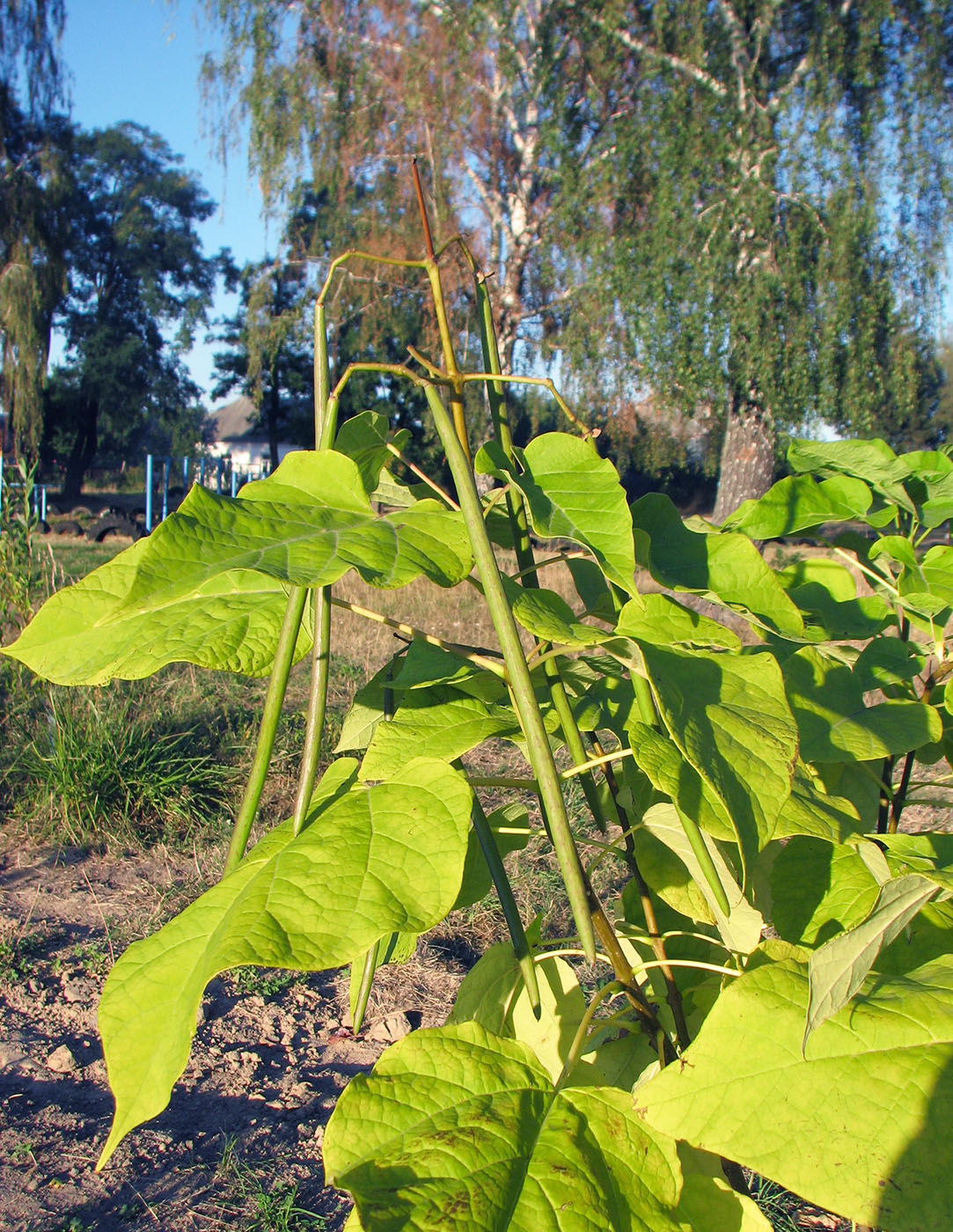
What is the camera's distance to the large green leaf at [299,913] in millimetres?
310

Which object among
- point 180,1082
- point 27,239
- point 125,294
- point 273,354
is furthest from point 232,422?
point 180,1082

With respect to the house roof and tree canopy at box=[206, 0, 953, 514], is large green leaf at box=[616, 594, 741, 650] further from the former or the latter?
the house roof

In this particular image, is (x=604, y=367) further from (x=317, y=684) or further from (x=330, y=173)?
(x=317, y=684)

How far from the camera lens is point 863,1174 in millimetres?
317

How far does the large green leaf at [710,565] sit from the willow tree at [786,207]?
6.93 meters

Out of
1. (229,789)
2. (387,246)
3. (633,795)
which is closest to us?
(633,795)

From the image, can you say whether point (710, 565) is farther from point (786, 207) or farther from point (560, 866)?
point (786, 207)

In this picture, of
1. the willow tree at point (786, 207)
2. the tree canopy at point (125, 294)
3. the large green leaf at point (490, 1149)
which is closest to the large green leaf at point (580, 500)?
the large green leaf at point (490, 1149)

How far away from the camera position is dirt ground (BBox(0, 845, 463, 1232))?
1213 millimetres

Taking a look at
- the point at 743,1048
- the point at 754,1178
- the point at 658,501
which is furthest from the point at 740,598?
the point at 754,1178

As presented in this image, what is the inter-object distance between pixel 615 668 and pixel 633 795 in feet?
0.32

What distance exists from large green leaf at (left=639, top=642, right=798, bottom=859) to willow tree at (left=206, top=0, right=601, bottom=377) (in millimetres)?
9002

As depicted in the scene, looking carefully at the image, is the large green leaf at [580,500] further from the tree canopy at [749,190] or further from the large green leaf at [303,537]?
the tree canopy at [749,190]

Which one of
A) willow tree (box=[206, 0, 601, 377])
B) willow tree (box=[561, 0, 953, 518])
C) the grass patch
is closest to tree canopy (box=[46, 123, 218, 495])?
willow tree (box=[206, 0, 601, 377])
